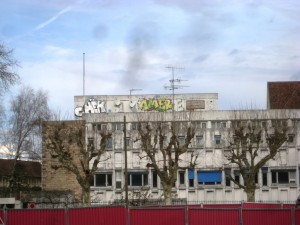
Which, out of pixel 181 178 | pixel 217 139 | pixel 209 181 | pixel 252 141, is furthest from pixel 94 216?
pixel 217 139

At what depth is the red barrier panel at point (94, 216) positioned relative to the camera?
100 feet

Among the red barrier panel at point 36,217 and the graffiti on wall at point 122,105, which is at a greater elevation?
the graffiti on wall at point 122,105

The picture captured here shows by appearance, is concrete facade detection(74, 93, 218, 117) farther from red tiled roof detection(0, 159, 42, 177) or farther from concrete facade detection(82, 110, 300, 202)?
red tiled roof detection(0, 159, 42, 177)

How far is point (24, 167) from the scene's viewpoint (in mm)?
84688

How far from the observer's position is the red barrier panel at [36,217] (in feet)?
99.9

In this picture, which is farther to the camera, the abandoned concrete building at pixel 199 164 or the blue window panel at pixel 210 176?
the blue window panel at pixel 210 176

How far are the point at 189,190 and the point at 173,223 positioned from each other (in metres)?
30.5

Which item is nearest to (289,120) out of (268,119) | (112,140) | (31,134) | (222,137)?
(268,119)

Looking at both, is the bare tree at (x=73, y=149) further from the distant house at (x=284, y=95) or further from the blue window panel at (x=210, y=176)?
the distant house at (x=284, y=95)

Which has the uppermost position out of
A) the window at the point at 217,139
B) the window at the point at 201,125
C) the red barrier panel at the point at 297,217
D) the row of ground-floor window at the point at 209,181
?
the window at the point at 201,125

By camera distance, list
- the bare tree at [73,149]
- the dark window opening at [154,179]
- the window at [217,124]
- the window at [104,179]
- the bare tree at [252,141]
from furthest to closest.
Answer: the window at [217,124] < the window at [104,179] < the dark window opening at [154,179] < the bare tree at [252,141] < the bare tree at [73,149]

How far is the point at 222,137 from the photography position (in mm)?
62281

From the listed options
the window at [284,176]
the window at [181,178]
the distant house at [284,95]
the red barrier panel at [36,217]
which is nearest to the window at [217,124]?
the window at [181,178]

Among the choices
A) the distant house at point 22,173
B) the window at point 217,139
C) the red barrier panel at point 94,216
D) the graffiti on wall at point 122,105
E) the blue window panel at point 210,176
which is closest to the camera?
the red barrier panel at point 94,216
